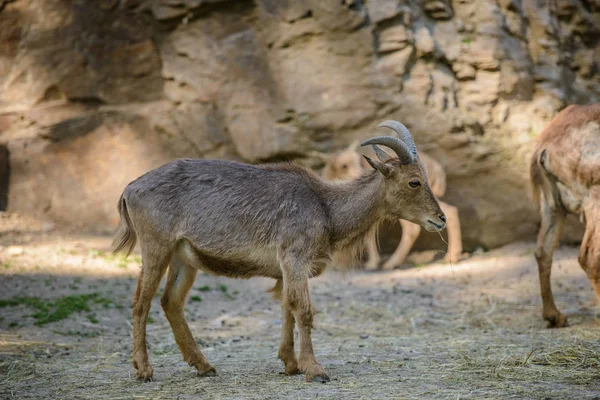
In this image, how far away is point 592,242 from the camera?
23.7 feet

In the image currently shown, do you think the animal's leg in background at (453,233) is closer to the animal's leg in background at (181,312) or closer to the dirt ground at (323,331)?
the dirt ground at (323,331)

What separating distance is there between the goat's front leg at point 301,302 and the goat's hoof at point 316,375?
55 mm

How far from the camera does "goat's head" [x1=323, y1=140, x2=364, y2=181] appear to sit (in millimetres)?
11172

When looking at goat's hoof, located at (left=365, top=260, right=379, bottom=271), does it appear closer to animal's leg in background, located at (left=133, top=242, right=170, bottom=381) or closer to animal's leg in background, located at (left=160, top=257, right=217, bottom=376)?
animal's leg in background, located at (left=160, top=257, right=217, bottom=376)

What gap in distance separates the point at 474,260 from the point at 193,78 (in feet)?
17.9

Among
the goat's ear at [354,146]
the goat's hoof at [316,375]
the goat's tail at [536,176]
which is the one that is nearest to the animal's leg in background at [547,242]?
the goat's tail at [536,176]

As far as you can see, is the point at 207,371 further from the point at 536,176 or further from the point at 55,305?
the point at 536,176

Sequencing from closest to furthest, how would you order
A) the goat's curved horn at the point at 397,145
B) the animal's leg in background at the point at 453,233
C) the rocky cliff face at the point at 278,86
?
the goat's curved horn at the point at 397,145 → the animal's leg in background at the point at 453,233 → the rocky cliff face at the point at 278,86

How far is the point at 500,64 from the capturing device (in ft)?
38.3

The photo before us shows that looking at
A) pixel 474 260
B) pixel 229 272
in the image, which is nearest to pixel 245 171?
pixel 229 272

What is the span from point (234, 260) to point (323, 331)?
7.61 feet

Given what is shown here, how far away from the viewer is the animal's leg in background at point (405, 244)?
11.2 metres

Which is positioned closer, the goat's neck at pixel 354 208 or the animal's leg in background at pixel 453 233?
the goat's neck at pixel 354 208

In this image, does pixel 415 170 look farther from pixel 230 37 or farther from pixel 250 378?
pixel 230 37
